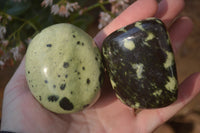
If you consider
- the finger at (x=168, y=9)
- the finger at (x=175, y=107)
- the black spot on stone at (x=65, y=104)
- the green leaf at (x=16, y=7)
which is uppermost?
the finger at (x=168, y=9)

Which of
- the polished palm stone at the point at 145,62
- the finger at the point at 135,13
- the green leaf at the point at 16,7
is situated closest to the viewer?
the polished palm stone at the point at 145,62

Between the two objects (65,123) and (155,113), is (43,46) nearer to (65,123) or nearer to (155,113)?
(65,123)

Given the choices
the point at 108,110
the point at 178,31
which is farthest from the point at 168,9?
the point at 108,110

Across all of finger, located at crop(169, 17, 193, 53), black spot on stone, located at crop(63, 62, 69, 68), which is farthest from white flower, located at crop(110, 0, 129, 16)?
black spot on stone, located at crop(63, 62, 69, 68)

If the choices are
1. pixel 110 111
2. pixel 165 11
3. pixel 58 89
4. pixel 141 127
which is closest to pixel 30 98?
pixel 58 89

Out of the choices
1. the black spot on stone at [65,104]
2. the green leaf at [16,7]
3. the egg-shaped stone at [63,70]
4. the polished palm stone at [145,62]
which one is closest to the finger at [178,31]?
the polished palm stone at [145,62]

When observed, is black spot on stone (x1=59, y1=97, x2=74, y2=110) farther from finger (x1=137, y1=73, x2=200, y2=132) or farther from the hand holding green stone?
finger (x1=137, y1=73, x2=200, y2=132)

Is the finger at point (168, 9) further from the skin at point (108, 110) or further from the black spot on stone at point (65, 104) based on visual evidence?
the black spot on stone at point (65, 104)
